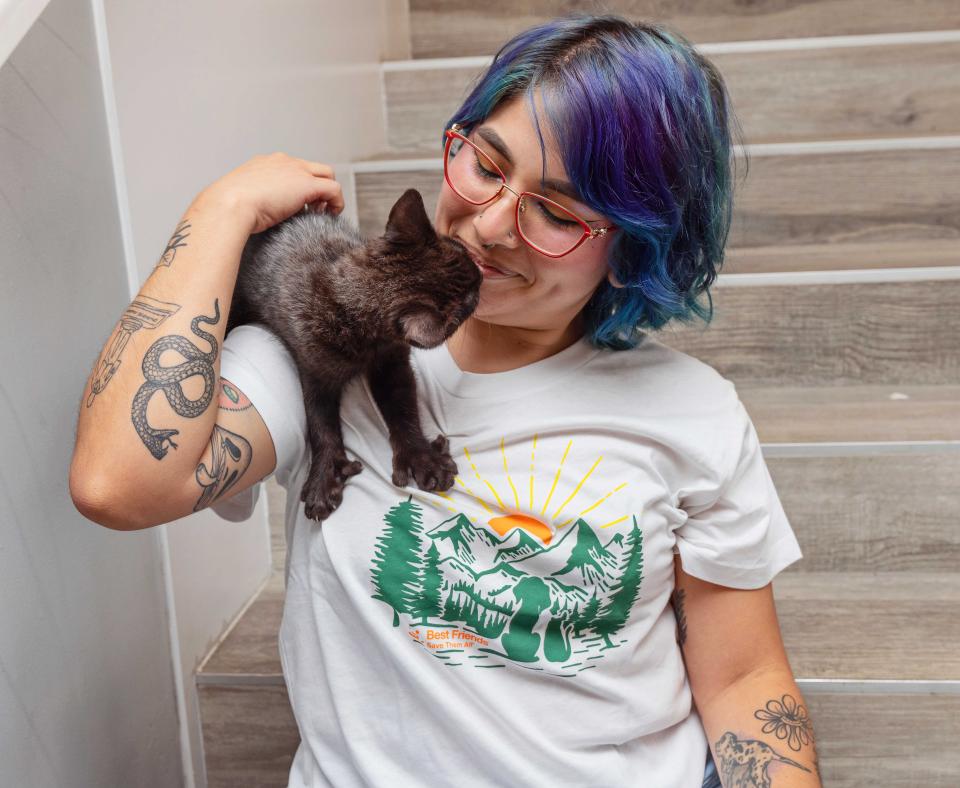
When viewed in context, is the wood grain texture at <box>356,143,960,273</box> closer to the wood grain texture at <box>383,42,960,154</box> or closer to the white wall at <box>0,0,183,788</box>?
the wood grain texture at <box>383,42,960,154</box>

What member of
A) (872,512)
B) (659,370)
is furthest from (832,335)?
(659,370)

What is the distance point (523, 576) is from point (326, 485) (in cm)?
25

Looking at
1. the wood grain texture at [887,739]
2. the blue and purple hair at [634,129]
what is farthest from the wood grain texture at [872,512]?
the blue and purple hair at [634,129]

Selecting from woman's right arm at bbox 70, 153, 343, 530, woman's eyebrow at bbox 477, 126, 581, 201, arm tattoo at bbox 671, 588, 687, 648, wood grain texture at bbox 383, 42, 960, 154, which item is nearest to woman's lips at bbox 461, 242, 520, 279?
woman's eyebrow at bbox 477, 126, 581, 201

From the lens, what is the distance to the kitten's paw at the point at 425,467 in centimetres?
98

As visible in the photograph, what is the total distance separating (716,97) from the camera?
102 cm

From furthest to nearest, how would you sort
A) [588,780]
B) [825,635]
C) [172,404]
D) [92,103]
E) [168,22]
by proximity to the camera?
[825,635] → [168,22] → [92,103] → [588,780] → [172,404]

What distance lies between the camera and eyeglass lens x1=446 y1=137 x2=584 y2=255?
0.95m

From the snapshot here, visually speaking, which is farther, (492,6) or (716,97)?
(492,6)

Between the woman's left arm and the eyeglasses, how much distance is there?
0.41 metres

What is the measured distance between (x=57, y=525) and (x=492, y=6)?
221cm

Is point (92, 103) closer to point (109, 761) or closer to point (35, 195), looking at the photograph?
point (35, 195)

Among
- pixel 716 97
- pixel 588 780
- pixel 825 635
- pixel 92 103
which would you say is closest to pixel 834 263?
pixel 825 635

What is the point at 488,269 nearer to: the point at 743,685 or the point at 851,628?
the point at 743,685
